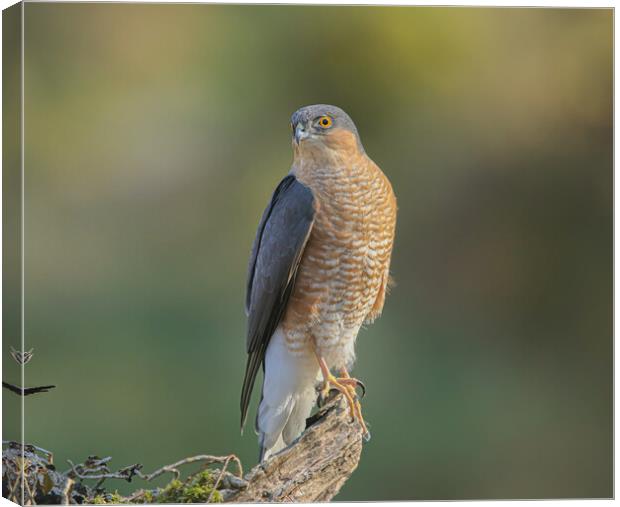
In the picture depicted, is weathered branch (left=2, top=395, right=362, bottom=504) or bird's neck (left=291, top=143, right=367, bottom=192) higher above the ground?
bird's neck (left=291, top=143, right=367, bottom=192)

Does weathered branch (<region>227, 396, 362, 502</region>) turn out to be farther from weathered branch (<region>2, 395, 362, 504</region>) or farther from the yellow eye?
the yellow eye

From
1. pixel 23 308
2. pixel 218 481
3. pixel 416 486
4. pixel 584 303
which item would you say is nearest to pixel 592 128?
pixel 584 303

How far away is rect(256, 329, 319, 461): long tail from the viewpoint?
Result: 3.91 m

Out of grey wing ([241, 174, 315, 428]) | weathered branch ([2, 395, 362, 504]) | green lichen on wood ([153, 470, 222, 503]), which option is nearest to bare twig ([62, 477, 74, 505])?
weathered branch ([2, 395, 362, 504])

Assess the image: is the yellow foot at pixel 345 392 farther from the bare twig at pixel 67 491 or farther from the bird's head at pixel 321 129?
the bare twig at pixel 67 491

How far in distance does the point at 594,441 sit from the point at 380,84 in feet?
5.66

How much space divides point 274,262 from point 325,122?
56 cm

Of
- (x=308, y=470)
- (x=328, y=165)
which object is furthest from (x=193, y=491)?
(x=328, y=165)

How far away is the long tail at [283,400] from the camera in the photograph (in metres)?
3.91

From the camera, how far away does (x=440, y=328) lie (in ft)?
14.4

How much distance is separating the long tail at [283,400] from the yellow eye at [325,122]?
2.92 ft

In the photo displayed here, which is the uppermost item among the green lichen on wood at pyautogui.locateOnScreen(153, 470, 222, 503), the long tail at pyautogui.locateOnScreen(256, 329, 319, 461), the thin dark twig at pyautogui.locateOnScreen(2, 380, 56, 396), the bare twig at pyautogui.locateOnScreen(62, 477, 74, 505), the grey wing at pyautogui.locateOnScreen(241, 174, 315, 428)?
the grey wing at pyautogui.locateOnScreen(241, 174, 315, 428)

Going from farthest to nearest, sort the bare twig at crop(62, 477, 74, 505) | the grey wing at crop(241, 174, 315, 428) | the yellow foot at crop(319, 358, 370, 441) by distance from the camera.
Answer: the yellow foot at crop(319, 358, 370, 441) < the grey wing at crop(241, 174, 315, 428) < the bare twig at crop(62, 477, 74, 505)

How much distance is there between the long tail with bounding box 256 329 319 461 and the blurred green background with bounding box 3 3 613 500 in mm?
93
